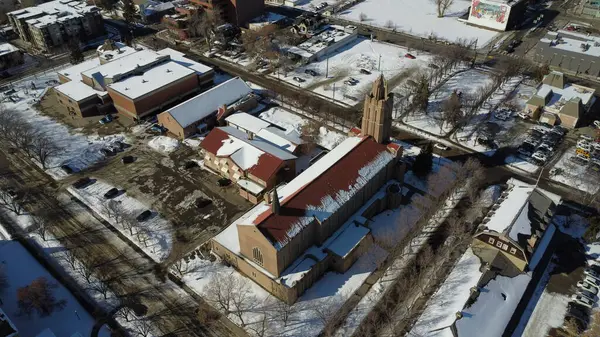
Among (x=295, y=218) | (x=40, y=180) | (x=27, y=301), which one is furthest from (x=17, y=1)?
(x=295, y=218)

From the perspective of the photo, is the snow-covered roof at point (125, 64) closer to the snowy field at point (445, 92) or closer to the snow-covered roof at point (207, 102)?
the snow-covered roof at point (207, 102)

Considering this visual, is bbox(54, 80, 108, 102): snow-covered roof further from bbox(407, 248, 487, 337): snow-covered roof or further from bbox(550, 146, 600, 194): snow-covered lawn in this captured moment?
bbox(550, 146, 600, 194): snow-covered lawn

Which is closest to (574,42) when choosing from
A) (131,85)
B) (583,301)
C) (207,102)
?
(583,301)

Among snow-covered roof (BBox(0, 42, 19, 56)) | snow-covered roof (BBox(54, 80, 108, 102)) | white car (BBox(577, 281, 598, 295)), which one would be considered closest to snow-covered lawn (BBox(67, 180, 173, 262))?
snow-covered roof (BBox(54, 80, 108, 102))

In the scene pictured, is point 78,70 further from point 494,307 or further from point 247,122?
point 494,307

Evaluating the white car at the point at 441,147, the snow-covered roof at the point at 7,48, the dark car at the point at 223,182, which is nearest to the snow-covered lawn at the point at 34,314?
the dark car at the point at 223,182

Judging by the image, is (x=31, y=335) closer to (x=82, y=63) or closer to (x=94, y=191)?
(x=94, y=191)
